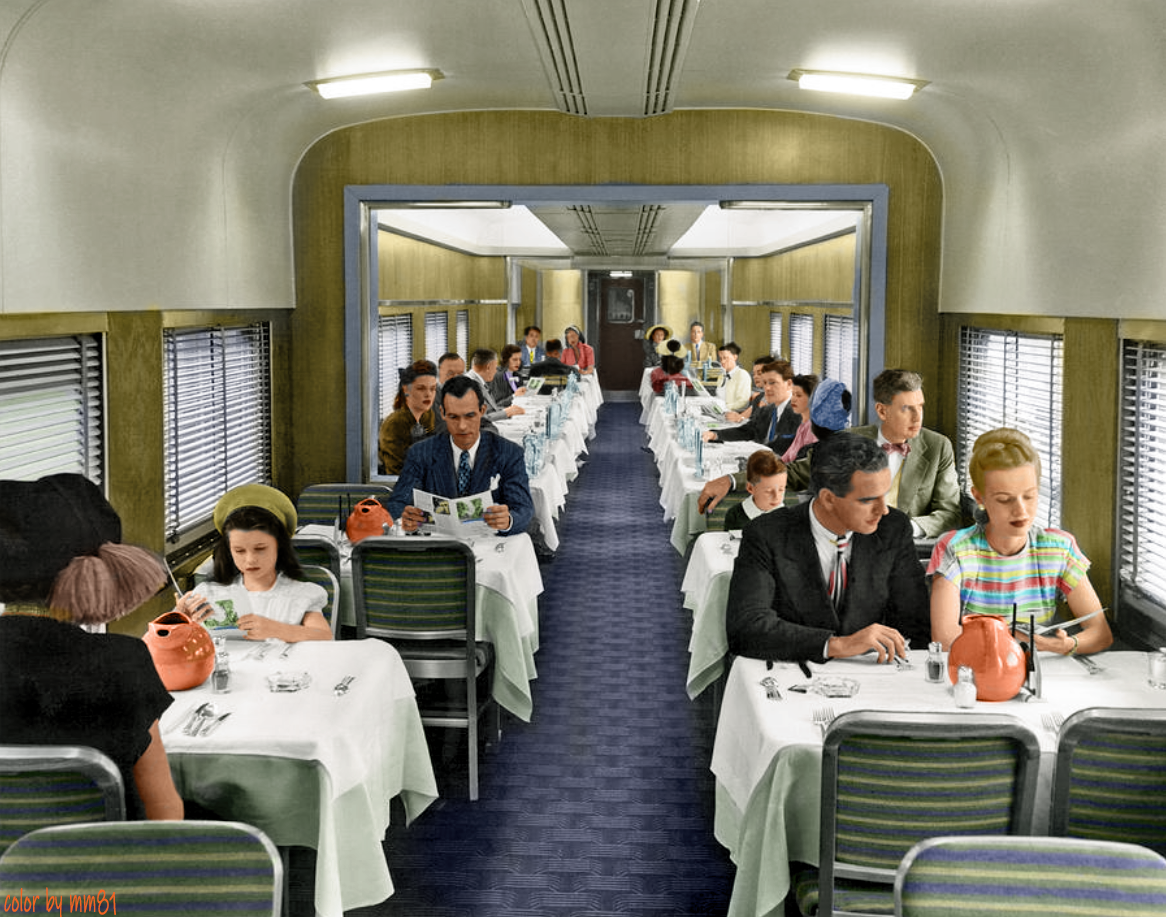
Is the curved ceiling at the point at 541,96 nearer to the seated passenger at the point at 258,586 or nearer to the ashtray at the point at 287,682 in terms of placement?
the seated passenger at the point at 258,586

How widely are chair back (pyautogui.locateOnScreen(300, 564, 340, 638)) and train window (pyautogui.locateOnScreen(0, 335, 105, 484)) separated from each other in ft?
3.02

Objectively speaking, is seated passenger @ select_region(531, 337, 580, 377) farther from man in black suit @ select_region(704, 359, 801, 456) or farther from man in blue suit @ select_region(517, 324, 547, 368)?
man in black suit @ select_region(704, 359, 801, 456)

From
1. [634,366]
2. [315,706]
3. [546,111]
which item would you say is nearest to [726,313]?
[634,366]

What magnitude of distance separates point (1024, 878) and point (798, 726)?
1.10 meters

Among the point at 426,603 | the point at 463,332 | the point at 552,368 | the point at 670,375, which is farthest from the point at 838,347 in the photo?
the point at 426,603

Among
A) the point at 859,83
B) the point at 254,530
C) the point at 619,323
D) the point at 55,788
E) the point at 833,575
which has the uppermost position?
the point at 859,83

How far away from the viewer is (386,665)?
12.4 feet

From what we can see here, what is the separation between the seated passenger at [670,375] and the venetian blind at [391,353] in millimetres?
3171

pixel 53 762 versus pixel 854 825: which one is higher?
pixel 53 762

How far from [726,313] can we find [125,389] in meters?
16.1

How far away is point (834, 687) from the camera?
11.1ft

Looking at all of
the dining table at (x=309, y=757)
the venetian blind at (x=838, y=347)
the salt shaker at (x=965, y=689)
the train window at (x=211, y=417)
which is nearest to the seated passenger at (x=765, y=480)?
the salt shaker at (x=965, y=689)

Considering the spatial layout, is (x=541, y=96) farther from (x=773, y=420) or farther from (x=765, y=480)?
(x=773, y=420)

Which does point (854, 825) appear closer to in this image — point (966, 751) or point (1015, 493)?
point (966, 751)
